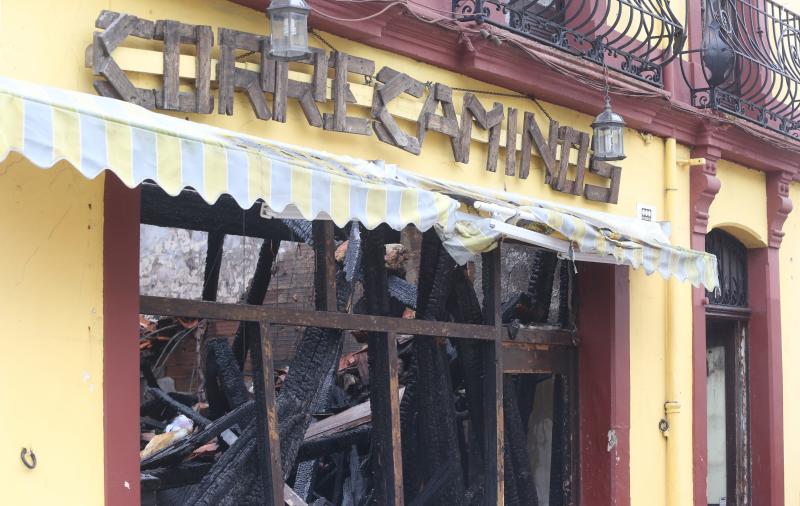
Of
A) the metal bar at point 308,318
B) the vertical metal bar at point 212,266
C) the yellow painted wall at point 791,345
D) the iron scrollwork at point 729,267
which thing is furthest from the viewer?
the yellow painted wall at point 791,345

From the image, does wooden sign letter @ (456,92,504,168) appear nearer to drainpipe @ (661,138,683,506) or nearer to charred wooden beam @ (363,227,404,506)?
charred wooden beam @ (363,227,404,506)

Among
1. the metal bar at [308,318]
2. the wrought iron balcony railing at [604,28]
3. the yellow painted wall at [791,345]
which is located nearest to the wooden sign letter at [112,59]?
the metal bar at [308,318]

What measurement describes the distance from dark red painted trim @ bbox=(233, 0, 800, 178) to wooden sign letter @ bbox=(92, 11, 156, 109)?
85 cm

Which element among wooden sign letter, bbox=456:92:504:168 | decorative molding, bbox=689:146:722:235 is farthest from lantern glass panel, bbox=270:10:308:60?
decorative molding, bbox=689:146:722:235

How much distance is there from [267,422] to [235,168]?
185cm

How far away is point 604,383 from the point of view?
30.9 feet

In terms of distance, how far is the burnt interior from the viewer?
6977 mm

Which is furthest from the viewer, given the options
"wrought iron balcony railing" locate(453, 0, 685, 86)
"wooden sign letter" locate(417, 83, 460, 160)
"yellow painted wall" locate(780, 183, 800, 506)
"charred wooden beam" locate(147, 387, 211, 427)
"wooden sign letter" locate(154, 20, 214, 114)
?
"yellow painted wall" locate(780, 183, 800, 506)

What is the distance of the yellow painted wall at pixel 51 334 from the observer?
17.5 feet

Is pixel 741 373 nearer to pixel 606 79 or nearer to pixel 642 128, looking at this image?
pixel 642 128

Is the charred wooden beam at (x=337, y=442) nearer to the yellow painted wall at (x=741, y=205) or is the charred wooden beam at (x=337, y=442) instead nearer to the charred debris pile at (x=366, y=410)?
the charred debris pile at (x=366, y=410)

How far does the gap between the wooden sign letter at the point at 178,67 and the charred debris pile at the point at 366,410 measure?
1.27 metres

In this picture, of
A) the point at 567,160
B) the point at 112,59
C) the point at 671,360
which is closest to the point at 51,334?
the point at 112,59

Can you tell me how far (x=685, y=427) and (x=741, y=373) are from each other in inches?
76.2
